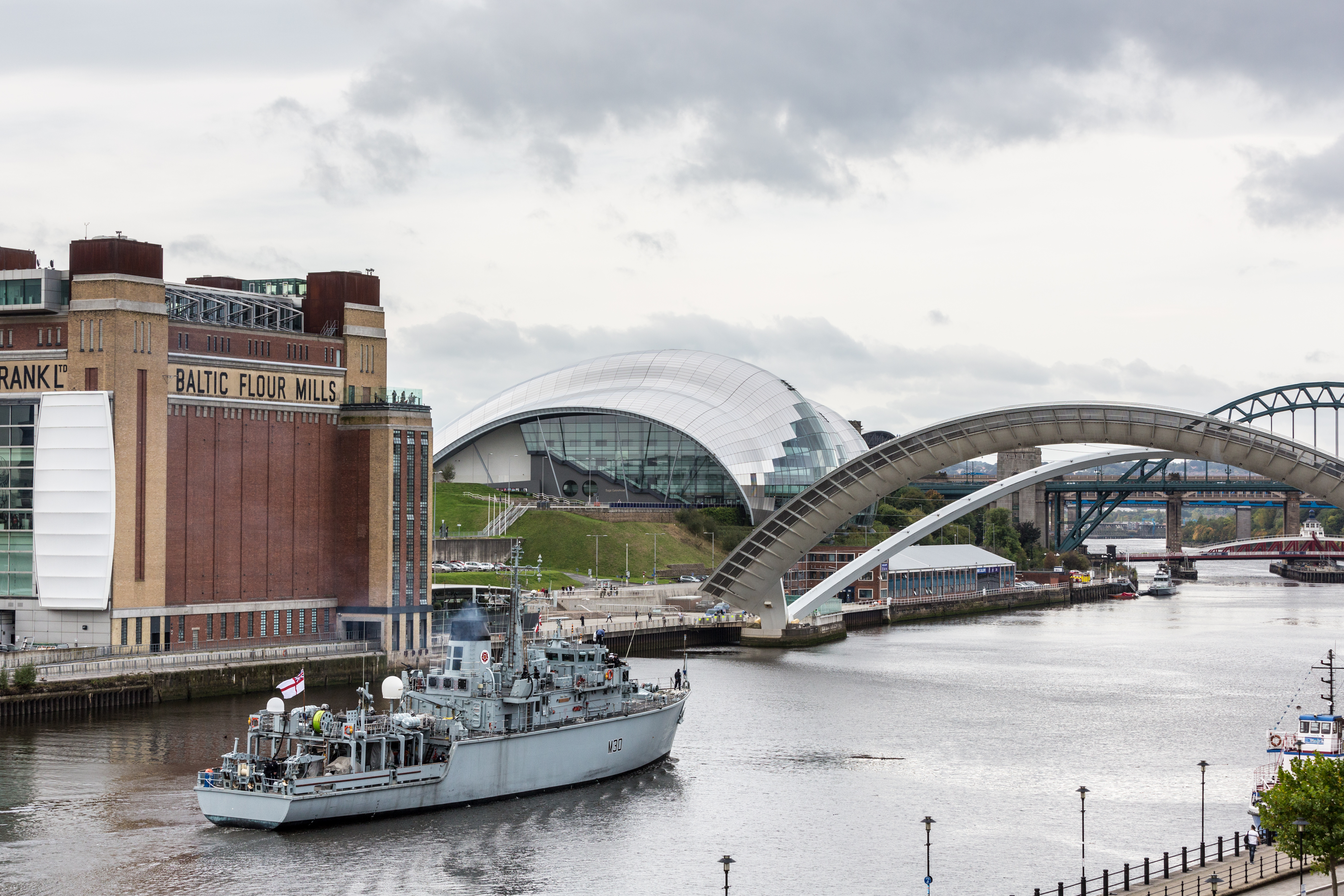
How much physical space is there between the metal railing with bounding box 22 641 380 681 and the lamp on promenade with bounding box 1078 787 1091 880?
126 feet

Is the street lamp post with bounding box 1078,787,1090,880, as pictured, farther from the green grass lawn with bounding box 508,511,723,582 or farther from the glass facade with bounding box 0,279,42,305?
the green grass lawn with bounding box 508,511,723,582

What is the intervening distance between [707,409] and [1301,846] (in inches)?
4181

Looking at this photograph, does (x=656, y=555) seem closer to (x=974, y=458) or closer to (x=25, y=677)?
(x=974, y=458)

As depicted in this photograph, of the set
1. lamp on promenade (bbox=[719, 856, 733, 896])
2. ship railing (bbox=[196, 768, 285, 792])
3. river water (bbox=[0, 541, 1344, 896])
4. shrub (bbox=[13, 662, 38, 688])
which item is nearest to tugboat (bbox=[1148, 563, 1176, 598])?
river water (bbox=[0, 541, 1344, 896])

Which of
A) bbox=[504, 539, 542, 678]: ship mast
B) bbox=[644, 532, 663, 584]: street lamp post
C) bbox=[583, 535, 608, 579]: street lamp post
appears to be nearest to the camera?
bbox=[504, 539, 542, 678]: ship mast

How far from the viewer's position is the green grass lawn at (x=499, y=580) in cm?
10125

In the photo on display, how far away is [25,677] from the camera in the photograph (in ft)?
201

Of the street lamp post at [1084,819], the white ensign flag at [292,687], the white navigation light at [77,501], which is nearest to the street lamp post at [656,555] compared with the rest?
the white navigation light at [77,501]

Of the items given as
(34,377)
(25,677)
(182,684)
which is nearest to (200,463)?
(34,377)

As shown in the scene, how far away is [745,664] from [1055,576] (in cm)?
7925

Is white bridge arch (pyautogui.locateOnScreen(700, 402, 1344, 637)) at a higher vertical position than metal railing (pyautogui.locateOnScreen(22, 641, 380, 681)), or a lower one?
higher

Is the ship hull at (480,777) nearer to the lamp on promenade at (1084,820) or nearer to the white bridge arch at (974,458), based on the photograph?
the lamp on promenade at (1084,820)

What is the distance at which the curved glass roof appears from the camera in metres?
134

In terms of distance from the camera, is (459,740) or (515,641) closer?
(459,740)
